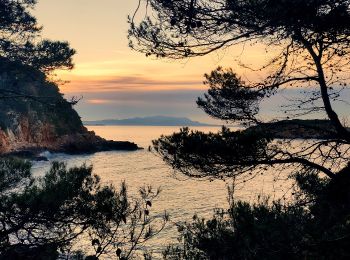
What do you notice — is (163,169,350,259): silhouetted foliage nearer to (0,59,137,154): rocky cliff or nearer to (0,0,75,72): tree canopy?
(0,0,75,72): tree canopy

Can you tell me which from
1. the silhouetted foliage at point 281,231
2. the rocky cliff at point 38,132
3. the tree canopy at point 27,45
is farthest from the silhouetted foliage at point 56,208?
the rocky cliff at point 38,132

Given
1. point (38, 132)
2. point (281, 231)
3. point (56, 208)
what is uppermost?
point (38, 132)

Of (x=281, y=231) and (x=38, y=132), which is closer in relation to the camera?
(x=281, y=231)

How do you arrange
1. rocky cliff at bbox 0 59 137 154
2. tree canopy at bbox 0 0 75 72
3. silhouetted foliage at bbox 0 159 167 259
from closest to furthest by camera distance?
silhouetted foliage at bbox 0 159 167 259 → tree canopy at bbox 0 0 75 72 → rocky cliff at bbox 0 59 137 154

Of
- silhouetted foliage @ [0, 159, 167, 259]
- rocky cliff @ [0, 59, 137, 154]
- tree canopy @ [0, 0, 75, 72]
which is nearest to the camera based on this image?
silhouetted foliage @ [0, 159, 167, 259]

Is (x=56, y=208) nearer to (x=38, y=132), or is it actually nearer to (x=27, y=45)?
(x=27, y=45)

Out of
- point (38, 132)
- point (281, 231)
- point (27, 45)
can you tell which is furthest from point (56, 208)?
point (38, 132)

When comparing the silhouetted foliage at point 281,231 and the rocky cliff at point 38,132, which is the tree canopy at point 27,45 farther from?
the rocky cliff at point 38,132

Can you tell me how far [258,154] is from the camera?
29.1 feet

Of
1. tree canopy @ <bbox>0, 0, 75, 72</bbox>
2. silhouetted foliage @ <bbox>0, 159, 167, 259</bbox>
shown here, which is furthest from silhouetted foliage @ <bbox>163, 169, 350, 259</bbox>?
tree canopy @ <bbox>0, 0, 75, 72</bbox>

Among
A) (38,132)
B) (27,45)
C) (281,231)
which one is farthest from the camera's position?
(38,132)

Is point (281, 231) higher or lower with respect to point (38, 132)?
lower

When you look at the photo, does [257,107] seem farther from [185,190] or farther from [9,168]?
[185,190]

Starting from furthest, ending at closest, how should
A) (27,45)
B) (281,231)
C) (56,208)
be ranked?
(27,45) → (281,231) → (56,208)
